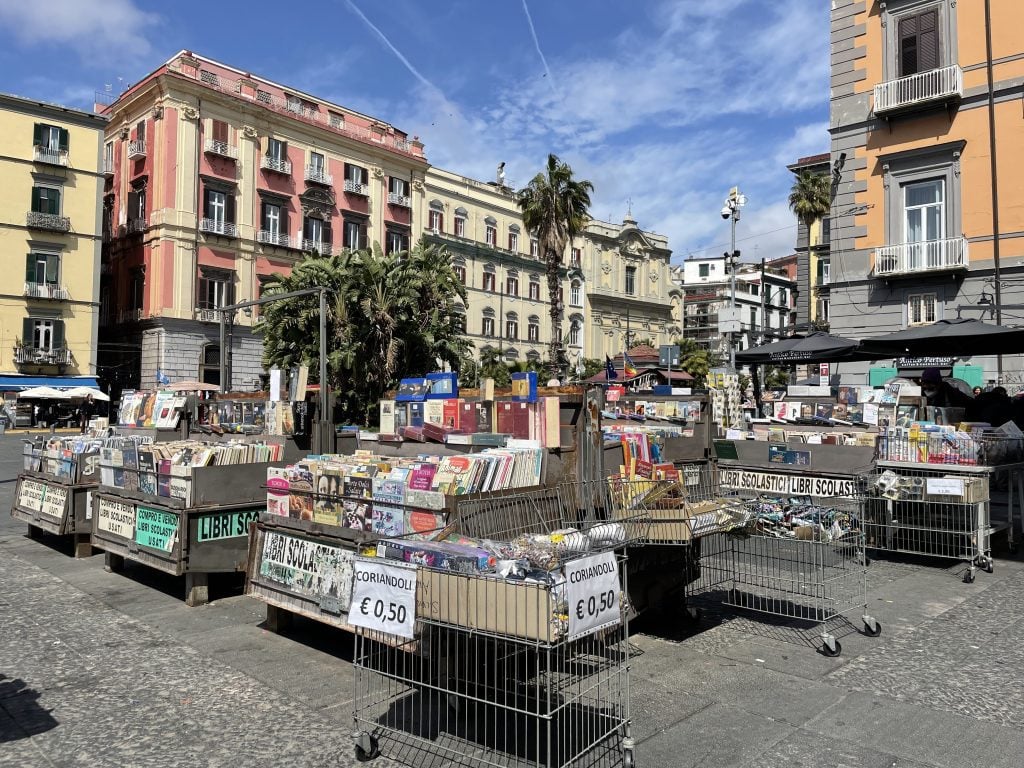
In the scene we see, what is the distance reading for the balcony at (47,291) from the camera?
1407 inches

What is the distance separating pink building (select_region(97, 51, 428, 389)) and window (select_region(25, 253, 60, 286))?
3337 mm

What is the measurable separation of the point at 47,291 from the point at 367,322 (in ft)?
70.6

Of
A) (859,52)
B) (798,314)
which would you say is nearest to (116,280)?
(859,52)

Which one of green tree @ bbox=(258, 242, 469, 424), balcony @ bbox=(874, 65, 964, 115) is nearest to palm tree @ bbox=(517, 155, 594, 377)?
green tree @ bbox=(258, 242, 469, 424)

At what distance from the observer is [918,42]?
1877cm

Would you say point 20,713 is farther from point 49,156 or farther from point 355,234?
point 355,234

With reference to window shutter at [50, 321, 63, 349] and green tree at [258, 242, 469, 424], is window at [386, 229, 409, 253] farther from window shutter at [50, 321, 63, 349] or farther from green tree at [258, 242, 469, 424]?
green tree at [258, 242, 469, 424]

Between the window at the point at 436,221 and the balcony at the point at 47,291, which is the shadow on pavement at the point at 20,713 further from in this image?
the window at the point at 436,221

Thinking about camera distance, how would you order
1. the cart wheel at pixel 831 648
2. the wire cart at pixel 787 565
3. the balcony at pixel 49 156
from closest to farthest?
1. the cart wheel at pixel 831 648
2. the wire cart at pixel 787 565
3. the balcony at pixel 49 156

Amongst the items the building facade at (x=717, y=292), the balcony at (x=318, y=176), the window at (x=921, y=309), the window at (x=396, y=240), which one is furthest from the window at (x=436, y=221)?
the building facade at (x=717, y=292)

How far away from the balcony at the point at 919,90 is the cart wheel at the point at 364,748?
19.9 m

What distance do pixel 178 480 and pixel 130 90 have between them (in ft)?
132

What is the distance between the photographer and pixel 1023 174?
17516 millimetres

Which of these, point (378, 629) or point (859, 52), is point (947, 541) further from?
point (859, 52)
